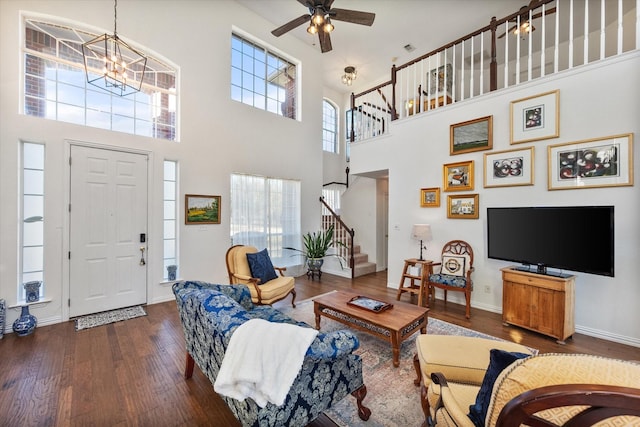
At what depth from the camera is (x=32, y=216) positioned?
3266 mm

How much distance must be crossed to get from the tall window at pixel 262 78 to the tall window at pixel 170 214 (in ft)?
6.36

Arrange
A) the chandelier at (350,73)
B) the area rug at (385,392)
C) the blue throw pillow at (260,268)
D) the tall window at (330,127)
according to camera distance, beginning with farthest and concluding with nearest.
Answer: the tall window at (330,127), the chandelier at (350,73), the blue throw pillow at (260,268), the area rug at (385,392)

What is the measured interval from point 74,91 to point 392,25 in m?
5.79

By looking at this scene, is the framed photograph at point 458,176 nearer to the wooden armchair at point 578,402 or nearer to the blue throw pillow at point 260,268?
the blue throw pillow at point 260,268

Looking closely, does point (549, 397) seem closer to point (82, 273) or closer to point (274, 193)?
point (82, 273)

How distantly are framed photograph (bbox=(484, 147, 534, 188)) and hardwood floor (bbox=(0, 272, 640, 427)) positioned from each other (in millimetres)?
1931

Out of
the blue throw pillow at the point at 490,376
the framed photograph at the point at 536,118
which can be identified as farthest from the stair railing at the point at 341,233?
the blue throw pillow at the point at 490,376

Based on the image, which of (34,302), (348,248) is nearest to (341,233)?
(348,248)

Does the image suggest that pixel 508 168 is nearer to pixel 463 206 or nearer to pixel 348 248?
pixel 463 206

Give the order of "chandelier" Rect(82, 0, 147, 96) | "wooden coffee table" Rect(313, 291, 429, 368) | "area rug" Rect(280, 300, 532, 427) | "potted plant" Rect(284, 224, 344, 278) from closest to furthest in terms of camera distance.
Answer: "area rug" Rect(280, 300, 532, 427) → "wooden coffee table" Rect(313, 291, 429, 368) → "chandelier" Rect(82, 0, 147, 96) → "potted plant" Rect(284, 224, 344, 278)

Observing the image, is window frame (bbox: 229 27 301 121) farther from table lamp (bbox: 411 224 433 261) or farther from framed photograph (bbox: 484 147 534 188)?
framed photograph (bbox: 484 147 534 188)

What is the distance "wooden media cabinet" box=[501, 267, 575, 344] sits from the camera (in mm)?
2926

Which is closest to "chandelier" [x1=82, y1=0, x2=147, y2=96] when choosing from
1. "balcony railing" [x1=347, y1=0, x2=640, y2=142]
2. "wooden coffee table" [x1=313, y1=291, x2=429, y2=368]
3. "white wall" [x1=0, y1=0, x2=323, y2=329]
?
"white wall" [x1=0, y1=0, x2=323, y2=329]

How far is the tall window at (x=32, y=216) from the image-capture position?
3234 mm
